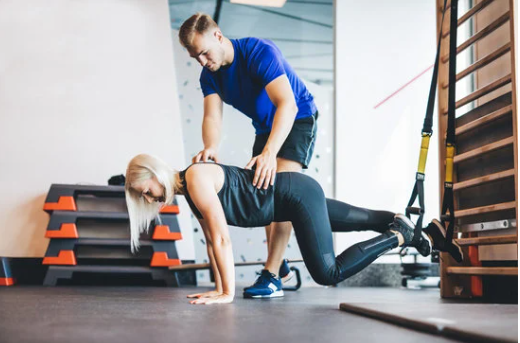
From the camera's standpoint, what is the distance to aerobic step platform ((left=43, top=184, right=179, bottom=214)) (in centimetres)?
339

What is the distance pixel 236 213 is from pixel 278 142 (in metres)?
0.29

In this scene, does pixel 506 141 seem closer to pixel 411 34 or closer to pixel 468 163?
pixel 468 163

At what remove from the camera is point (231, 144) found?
393 cm

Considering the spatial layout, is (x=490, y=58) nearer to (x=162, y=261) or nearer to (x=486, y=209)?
(x=486, y=209)

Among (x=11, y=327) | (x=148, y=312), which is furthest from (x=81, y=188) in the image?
(x=11, y=327)

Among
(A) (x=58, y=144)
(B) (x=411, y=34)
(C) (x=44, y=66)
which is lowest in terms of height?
(A) (x=58, y=144)

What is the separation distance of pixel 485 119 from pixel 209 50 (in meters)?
1.17

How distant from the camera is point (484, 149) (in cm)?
232

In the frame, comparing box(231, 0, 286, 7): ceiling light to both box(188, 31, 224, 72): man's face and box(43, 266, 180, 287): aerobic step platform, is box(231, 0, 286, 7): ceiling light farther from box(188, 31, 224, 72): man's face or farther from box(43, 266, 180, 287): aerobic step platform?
box(188, 31, 224, 72): man's face

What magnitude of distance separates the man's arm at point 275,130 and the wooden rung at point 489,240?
3.06 ft

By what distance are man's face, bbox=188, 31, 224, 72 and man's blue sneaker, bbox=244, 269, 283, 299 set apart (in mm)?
866

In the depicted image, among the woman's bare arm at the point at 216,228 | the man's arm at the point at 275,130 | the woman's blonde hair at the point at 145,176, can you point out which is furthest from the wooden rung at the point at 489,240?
the woman's blonde hair at the point at 145,176

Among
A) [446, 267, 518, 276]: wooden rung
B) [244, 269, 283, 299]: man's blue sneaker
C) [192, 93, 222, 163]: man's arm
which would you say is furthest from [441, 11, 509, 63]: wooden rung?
[244, 269, 283, 299]: man's blue sneaker

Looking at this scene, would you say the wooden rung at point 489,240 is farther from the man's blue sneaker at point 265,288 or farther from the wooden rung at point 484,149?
the man's blue sneaker at point 265,288
